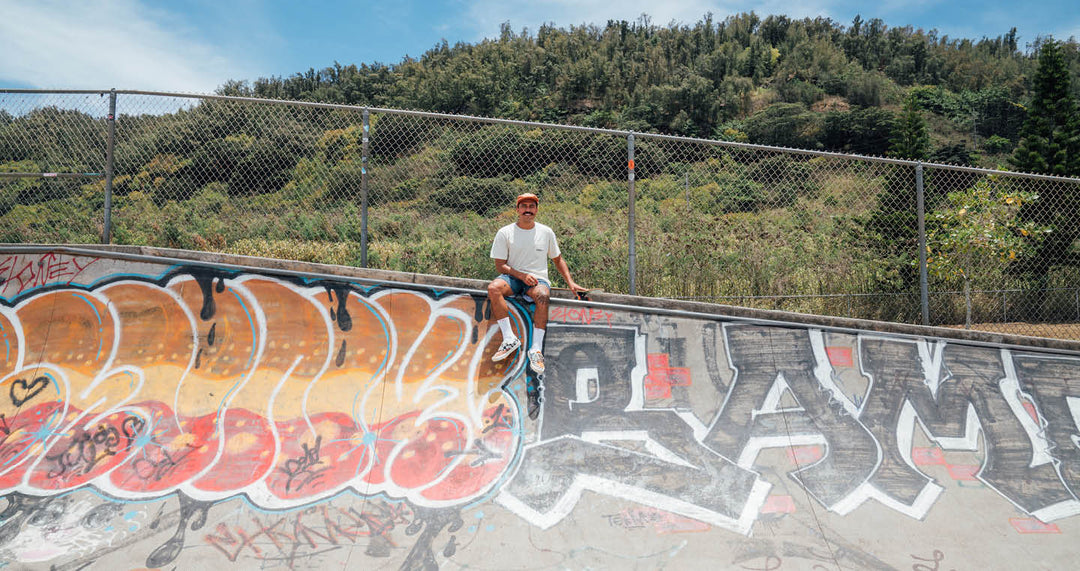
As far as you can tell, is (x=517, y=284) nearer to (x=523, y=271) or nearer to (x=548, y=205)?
(x=523, y=271)

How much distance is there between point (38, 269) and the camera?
16.3ft

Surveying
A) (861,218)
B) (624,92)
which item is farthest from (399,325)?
(624,92)

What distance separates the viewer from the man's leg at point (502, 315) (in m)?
4.47

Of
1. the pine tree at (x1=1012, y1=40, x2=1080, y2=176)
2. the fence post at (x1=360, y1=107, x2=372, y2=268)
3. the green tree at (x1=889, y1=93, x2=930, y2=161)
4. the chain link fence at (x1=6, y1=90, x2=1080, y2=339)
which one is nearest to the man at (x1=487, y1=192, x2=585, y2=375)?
the chain link fence at (x1=6, y1=90, x2=1080, y2=339)

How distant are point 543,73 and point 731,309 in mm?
91060

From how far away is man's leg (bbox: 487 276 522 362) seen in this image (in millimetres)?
4469

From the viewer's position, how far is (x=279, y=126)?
5656 mm

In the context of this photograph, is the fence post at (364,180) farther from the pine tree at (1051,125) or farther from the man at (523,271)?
the pine tree at (1051,125)

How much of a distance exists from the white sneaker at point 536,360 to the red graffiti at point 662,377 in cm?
94

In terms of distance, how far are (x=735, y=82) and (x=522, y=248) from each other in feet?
291

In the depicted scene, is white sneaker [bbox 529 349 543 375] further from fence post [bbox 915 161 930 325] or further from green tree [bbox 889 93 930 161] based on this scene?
green tree [bbox 889 93 930 161]

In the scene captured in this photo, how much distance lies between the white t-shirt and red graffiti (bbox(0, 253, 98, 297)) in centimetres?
372

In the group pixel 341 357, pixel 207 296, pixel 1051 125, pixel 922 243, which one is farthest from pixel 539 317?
pixel 1051 125

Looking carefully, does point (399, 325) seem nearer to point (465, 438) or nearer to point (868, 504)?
point (465, 438)
